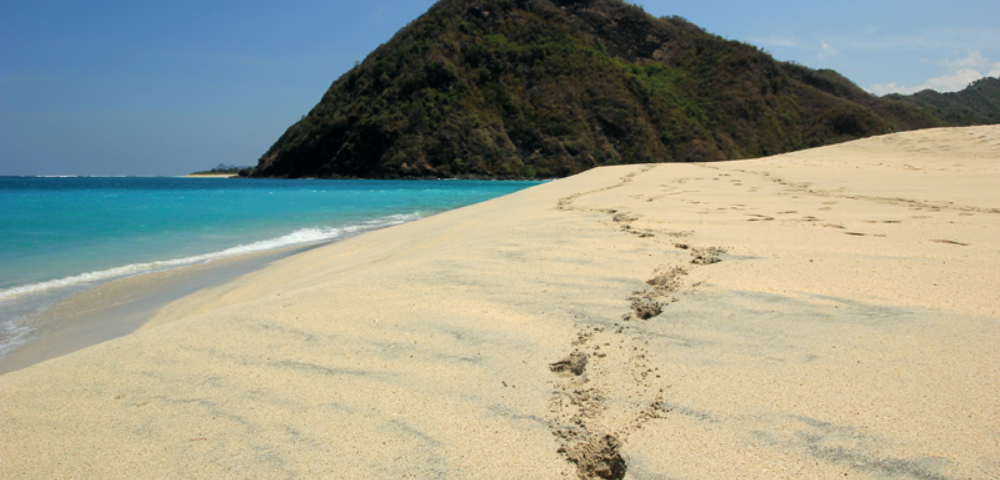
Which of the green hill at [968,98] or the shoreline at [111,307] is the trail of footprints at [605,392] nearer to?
the shoreline at [111,307]

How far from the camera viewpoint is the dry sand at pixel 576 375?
4.32 ft

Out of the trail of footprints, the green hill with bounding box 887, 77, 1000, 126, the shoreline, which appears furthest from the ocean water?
the green hill with bounding box 887, 77, 1000, 126

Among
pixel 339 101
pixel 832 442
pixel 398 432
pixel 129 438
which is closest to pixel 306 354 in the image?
pixel 129 438

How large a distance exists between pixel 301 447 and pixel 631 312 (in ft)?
4.78

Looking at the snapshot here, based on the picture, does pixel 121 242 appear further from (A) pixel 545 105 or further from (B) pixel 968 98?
(B) pixel 968 98

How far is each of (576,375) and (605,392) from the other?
0.16 meters

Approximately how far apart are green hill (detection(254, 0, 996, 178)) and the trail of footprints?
46.6 meters

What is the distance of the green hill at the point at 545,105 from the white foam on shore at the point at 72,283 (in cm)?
3932

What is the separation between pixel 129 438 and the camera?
1.61m

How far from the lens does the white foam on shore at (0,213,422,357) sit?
13.1ft

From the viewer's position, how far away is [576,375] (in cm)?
175

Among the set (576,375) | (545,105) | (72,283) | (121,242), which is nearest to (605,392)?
(576,375)

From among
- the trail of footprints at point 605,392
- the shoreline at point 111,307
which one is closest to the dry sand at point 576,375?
the trail of footprints at point 605,392

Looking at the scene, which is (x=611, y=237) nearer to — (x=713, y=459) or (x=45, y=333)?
(x=713, y=459)
